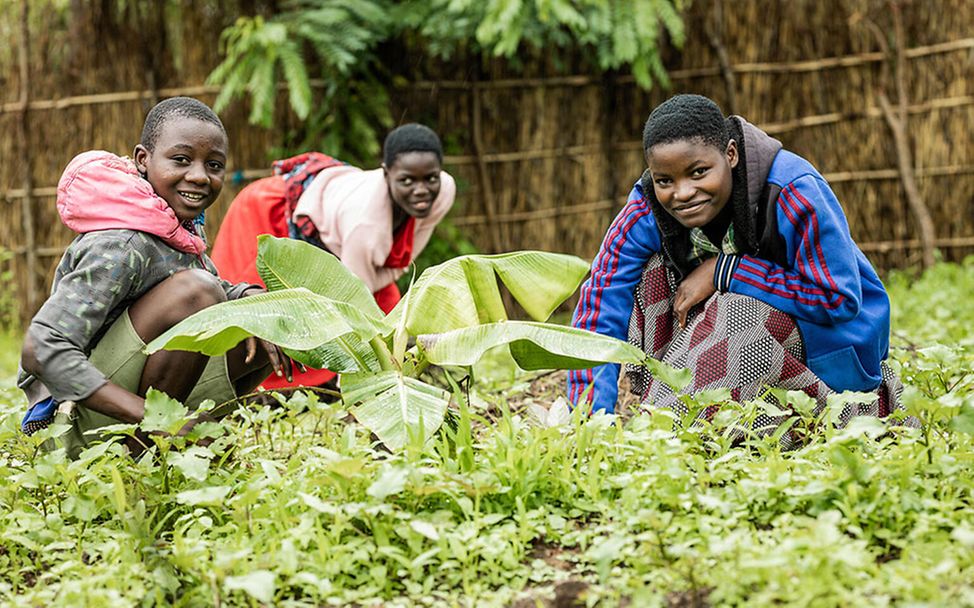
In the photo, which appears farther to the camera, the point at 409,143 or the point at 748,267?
the point at 409,143

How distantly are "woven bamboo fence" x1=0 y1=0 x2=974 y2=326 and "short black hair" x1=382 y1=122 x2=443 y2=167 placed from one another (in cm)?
237

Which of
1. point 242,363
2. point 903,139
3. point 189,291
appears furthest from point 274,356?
point 903,139

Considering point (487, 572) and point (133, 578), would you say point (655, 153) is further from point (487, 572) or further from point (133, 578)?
point (133, 578)

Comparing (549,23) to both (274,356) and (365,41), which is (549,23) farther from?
(274,356)

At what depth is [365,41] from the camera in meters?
6.55

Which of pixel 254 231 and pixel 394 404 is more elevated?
pixel 254 231

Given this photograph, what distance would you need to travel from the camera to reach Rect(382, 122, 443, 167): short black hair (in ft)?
15.6

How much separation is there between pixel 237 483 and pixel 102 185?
3.04 feet

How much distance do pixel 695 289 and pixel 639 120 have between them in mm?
4721

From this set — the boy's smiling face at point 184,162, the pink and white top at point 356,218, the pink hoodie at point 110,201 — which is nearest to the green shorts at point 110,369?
the pink hoodie at point 110,201

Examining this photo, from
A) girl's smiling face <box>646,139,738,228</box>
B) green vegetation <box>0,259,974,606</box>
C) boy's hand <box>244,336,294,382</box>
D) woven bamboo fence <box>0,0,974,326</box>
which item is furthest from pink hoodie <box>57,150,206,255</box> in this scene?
woven bamboo fence <box>0,0,974,326</box>

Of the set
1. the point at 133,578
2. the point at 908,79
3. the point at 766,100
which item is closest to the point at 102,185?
the point at 133,578

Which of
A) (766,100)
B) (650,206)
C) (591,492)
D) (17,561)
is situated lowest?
(17,561)

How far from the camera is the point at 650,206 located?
3.24 meters
